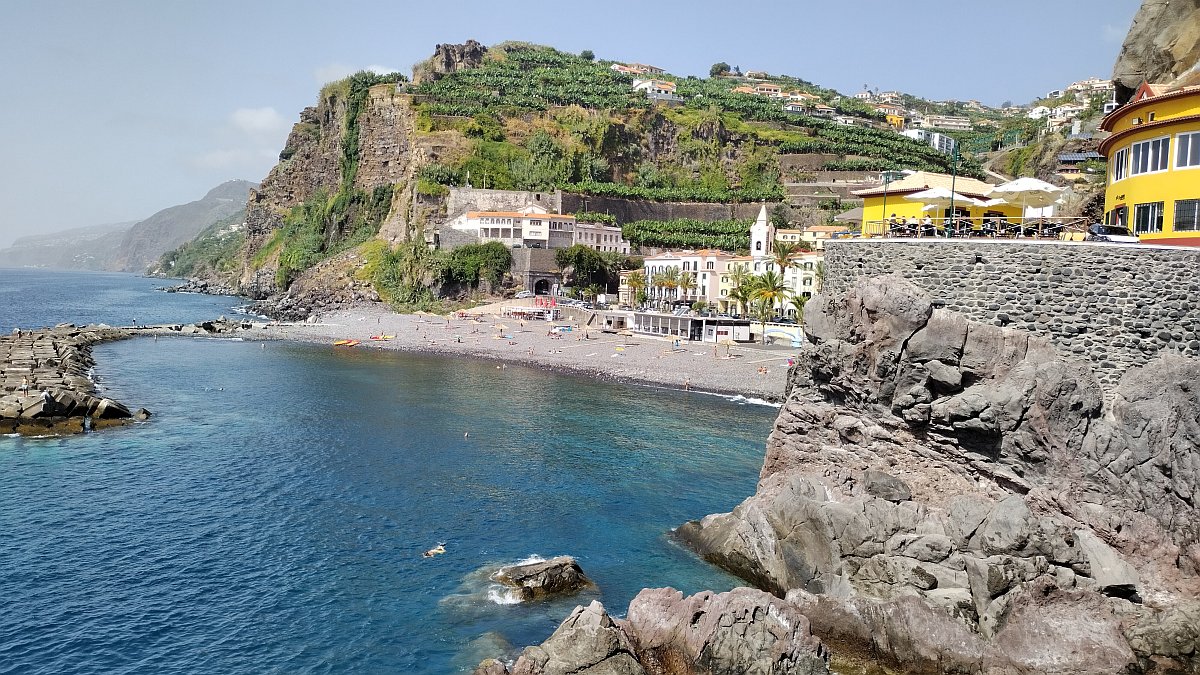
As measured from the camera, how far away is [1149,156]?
2100 centimetres

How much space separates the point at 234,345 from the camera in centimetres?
6944

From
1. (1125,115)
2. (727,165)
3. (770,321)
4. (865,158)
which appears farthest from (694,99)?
(1125,115)

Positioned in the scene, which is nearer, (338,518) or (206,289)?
(338,518)

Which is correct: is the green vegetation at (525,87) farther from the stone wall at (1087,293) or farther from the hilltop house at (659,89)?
the stone wall at (1087,293)

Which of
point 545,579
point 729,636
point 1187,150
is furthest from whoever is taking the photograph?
point 545,579

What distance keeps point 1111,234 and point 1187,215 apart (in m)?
1.80

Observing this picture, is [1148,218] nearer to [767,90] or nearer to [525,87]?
[525,87]

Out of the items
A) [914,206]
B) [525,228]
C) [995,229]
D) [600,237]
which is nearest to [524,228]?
[525,228]

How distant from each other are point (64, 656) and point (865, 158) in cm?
10944

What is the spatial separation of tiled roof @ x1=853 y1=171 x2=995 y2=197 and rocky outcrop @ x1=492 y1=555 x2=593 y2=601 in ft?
48.6

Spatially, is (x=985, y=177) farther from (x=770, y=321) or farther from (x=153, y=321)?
(x=153, y=321)

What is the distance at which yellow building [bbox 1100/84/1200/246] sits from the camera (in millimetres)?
19750

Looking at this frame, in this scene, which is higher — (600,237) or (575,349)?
(600,237)

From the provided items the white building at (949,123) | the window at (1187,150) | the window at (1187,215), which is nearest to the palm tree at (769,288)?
the window at (1187,150)
